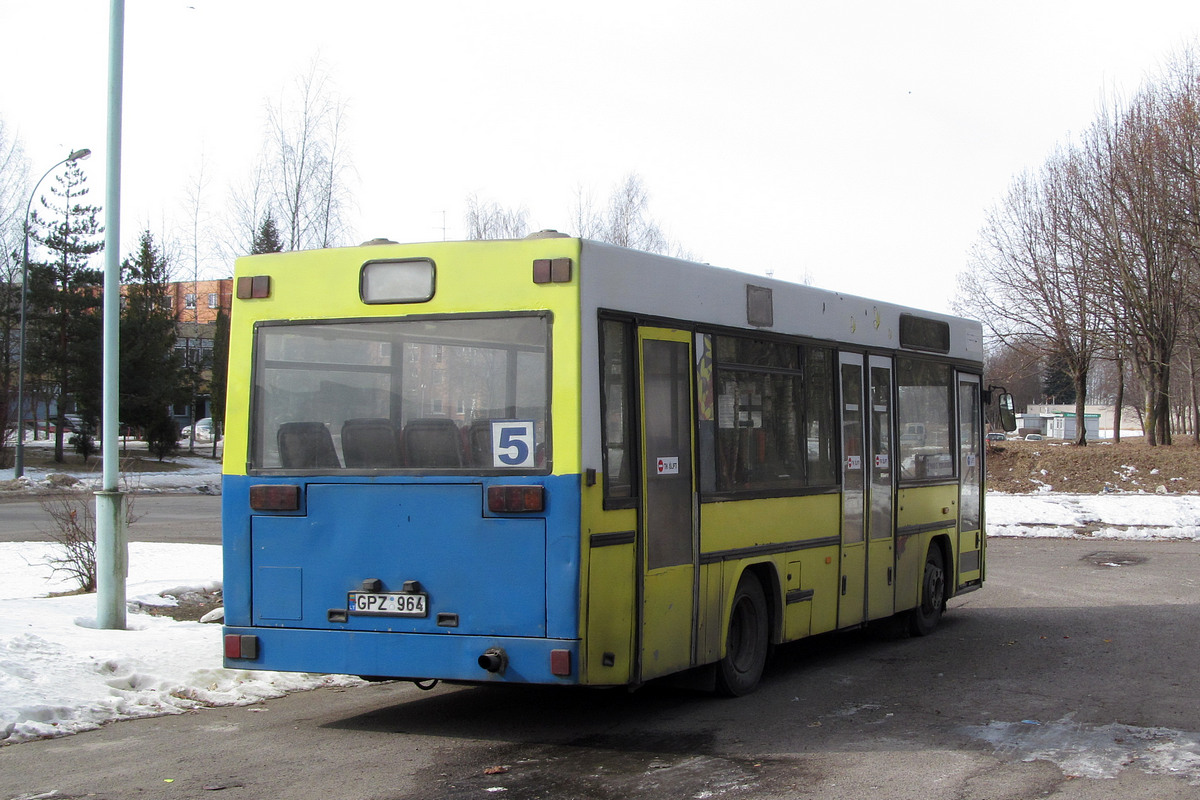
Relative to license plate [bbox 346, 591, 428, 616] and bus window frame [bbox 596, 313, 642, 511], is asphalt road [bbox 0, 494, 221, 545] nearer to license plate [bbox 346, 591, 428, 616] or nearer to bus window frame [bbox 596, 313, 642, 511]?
license plate [bbox 346, 591, 428, 616]

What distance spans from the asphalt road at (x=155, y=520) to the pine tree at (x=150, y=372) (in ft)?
43.1

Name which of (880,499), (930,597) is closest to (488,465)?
(880,499)

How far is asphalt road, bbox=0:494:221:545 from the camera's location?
67.7 ft

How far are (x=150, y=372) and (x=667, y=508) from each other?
137 ft

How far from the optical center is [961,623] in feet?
41.0

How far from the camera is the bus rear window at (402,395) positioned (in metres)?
6.71

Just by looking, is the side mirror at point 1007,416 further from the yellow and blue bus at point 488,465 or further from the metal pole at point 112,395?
the metal pole at point 112,395

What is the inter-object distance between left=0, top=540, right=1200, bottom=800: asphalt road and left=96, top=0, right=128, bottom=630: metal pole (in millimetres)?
2428

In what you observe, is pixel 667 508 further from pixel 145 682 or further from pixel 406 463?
pixel 145 682

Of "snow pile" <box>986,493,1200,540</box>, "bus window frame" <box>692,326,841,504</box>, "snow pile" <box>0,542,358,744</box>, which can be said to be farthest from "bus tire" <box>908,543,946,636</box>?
"snow pile" <box>986,493,1200,540</box>

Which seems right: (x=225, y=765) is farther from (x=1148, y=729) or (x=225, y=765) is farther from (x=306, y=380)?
(x=1148, y=729)

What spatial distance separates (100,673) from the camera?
325 inches

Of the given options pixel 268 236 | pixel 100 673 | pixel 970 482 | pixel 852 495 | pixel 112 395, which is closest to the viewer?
pixel 100 673

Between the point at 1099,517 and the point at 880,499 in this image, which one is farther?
the point at 1099,517
